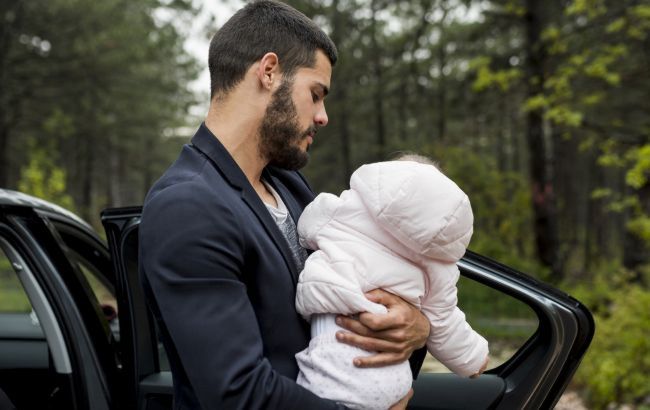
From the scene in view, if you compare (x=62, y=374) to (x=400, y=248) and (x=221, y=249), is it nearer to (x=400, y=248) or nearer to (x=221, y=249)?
(x=221, y=249)

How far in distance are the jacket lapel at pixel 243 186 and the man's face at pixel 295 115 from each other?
0.14m

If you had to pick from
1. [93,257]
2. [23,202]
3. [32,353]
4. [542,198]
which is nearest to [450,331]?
[23,202]

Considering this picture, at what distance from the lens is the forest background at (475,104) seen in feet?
28.2

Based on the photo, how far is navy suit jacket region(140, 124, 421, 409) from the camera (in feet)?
4.82

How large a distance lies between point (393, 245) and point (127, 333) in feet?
3.67

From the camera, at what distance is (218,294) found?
1474mm

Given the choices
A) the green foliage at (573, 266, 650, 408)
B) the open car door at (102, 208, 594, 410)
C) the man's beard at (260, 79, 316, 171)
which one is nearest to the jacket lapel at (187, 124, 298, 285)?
the man's beard at (260, 79, 316, 171)

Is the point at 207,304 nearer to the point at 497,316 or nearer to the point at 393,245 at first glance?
the point at 393,245

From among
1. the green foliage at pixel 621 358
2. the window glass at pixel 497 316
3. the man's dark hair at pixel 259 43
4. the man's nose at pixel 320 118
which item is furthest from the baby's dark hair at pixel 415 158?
the window glass at pixel 497 316

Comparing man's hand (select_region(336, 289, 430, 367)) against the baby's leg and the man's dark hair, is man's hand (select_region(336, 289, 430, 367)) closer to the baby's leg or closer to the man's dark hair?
the baby's leg

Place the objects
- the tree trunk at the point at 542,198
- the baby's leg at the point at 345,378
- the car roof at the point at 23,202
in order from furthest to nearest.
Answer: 1. the tree trunk at the point at 542,198
2. the car roof at the point at 23,202
3. the baby's leg at the point at 345,378

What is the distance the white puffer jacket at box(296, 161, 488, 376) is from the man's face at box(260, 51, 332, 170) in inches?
7.4

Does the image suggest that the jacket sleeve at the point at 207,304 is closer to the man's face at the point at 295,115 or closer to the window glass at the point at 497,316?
the man's face at the point at 295,115

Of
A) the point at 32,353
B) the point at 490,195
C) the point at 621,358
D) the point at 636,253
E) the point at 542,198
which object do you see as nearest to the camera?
the point at 32,353
